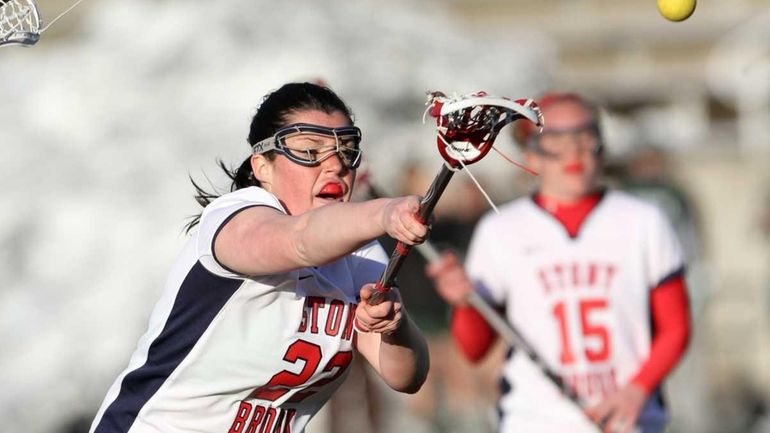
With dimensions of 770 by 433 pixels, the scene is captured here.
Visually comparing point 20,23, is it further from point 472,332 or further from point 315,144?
point 472,332

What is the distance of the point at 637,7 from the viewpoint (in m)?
18.2

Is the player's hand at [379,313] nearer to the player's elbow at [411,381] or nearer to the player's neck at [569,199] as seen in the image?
the player's elbow at [411,381]

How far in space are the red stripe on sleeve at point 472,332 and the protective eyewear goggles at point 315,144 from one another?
9.47 feet

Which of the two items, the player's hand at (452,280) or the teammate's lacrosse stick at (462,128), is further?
the player's hand at (452,280)

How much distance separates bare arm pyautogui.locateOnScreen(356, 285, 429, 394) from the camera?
4.13 m

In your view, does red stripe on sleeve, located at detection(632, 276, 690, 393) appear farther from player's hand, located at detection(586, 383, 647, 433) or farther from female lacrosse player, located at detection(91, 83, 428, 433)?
female lacrosse player, located at detection(91, 83, 428, 433)

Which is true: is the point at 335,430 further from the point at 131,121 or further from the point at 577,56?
the point at 577,56

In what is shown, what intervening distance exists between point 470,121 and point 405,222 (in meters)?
0.27

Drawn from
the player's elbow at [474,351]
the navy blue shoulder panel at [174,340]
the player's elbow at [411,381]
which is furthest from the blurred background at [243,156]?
the navy blue shoulder panel at [174,340]

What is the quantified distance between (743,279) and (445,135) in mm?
11238

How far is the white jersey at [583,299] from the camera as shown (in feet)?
21.5

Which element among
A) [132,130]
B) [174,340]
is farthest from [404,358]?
[132,130]

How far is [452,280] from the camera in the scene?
6.68 m

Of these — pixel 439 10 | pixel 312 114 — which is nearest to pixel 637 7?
pixel 439 10
